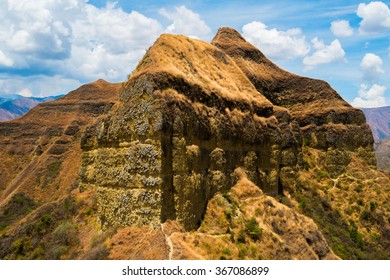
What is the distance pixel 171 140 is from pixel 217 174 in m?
6.22

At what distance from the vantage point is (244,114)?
35.2 metres

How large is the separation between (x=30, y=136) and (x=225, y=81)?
6396cm

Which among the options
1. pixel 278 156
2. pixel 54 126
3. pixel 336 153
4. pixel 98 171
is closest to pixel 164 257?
pixel 98 171

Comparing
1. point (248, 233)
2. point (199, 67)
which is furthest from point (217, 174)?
point (199, 67)

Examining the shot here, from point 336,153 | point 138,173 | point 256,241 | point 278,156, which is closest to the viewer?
point 138,173

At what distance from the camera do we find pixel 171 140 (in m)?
25.9

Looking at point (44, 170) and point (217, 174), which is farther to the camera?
point (44, 170)

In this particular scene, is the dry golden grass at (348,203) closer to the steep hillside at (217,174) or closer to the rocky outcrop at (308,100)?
the steep hillside at (217,174)

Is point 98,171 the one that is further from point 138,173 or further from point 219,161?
point 219,161

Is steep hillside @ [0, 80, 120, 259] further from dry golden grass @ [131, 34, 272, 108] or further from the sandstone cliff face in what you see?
dry golden grass @ [131, 34, 272, 108]

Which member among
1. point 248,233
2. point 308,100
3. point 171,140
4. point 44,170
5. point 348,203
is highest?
point 308,100

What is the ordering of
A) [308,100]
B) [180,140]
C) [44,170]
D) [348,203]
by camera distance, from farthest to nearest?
1. [44,170]
2. [308,100]
3. [348,203]
4. [180,140]

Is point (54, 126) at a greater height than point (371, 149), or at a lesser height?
greater

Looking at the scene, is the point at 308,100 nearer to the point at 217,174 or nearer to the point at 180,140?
the point at 217,174
